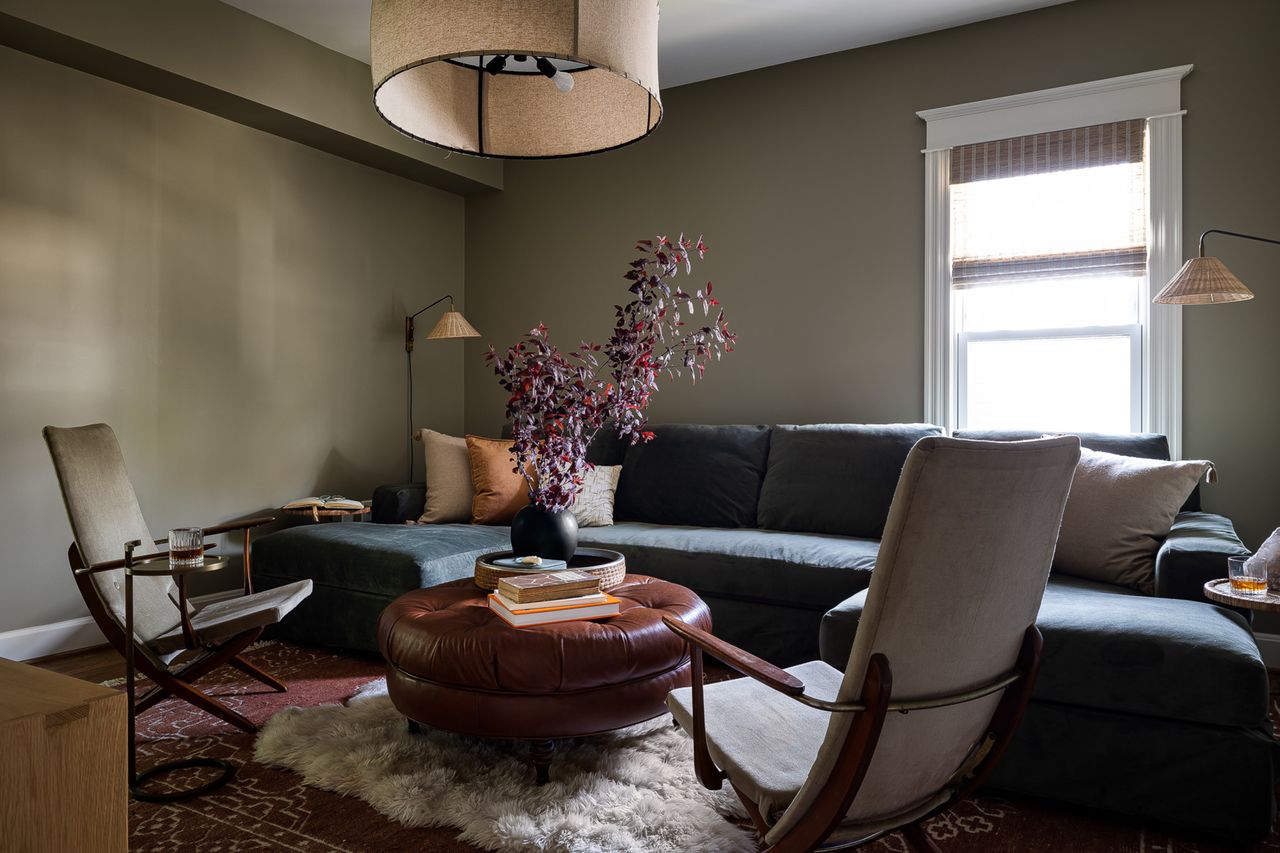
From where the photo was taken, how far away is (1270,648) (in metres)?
3.32

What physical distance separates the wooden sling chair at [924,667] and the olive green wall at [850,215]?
8.83ft

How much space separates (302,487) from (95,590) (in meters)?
2.16

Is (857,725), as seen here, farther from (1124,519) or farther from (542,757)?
(1124,519)

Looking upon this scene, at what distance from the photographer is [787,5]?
384cm

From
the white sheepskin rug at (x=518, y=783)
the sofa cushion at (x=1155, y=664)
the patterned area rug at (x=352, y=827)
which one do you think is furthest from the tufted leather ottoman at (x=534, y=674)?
the sofa cushion at (x=1155, y=664)

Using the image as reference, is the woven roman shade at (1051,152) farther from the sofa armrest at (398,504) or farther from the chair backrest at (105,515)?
the chair backrest at (105,515)

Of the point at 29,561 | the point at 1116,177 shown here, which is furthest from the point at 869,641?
the point at 29,561

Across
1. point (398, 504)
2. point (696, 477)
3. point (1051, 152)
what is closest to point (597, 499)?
point (696, 477)

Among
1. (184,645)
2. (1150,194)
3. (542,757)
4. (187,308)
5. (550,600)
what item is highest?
(1150,194)

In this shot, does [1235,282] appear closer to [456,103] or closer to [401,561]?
[456,103]

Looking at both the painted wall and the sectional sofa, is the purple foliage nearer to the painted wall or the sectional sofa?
the sectional sofa

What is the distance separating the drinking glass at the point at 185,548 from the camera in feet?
7.13

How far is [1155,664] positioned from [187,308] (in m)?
4.20

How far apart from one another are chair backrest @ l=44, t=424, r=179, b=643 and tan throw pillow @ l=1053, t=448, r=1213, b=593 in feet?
9.80
